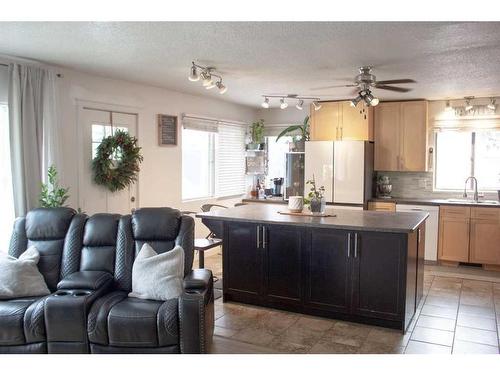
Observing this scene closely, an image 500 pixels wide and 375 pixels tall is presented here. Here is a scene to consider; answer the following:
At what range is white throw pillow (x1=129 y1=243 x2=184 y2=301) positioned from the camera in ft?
10.3

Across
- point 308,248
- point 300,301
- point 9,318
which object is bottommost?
point 300,301

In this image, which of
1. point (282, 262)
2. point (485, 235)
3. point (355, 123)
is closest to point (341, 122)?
point (355, 123)

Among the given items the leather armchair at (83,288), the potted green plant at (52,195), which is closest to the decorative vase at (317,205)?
the leather armchair at (83,288)

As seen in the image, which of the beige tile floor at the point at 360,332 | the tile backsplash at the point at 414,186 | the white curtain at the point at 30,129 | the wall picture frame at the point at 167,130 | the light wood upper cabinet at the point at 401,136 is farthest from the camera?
the tile backsplash at the point at 414,186

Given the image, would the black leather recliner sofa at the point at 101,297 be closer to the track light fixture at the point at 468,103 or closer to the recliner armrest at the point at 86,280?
the recliner armrest at the point at 86,280

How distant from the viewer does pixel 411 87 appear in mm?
5316

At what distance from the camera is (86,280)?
10.5 feet

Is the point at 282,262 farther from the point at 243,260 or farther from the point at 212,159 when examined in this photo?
the point at 212,159

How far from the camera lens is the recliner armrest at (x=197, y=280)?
10.3 feet

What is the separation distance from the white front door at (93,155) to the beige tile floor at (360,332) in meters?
1.72
